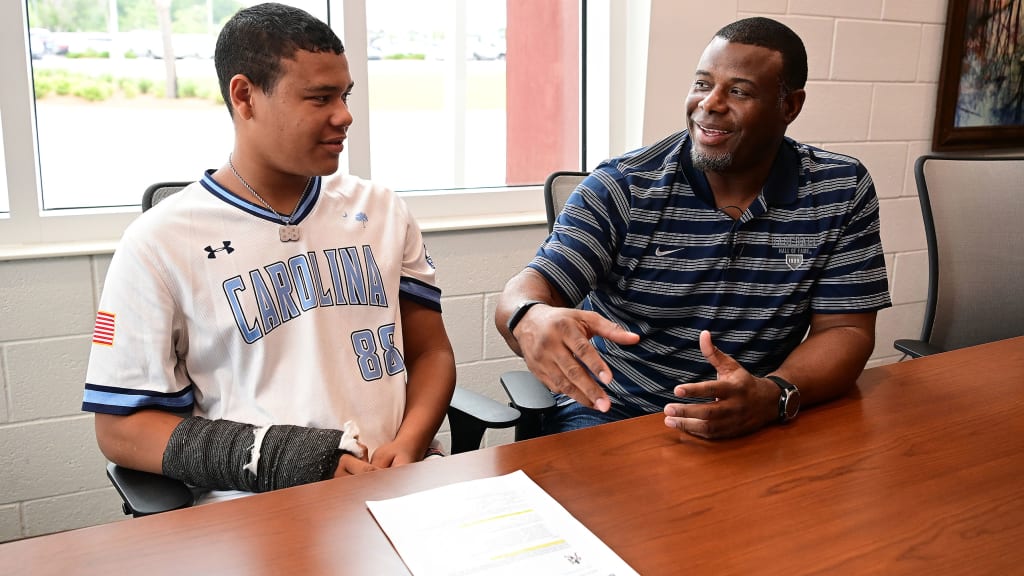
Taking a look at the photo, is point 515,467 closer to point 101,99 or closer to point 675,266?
point 675,266

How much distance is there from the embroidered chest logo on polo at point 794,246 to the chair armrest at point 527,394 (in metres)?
0.50

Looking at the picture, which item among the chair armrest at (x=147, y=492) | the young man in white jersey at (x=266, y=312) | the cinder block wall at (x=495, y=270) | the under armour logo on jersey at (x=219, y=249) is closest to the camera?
the chair armrest at (x=147, y=492)

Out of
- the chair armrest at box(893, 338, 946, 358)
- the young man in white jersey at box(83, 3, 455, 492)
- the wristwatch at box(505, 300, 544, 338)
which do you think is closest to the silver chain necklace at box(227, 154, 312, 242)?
the young man in white jersey at box(83, 3, 455, 492)

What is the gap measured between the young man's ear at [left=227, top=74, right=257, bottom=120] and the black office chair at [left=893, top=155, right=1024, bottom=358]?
5.13 feet

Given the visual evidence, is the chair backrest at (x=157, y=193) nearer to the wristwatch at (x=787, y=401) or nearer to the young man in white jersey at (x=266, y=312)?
the young man in white jersey at (x=266, y=312)

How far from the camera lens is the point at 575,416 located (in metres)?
1.60

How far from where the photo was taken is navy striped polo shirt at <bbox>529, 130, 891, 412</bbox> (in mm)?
1554

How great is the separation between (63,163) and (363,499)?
1610mm

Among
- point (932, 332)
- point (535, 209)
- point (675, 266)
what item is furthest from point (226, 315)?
point (932, 332)

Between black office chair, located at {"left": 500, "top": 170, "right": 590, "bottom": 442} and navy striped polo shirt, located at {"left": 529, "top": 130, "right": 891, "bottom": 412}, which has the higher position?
navy striped polo shirt, located at {"left": 529, "top": 130, "right": 891, "bottom": 412}

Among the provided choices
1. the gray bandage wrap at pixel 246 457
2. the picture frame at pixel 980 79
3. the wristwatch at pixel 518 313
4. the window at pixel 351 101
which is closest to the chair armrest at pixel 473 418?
the wristwatch at pixel 518 313

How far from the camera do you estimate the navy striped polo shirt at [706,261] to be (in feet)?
5.10

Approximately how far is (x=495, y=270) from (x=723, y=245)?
1033mm

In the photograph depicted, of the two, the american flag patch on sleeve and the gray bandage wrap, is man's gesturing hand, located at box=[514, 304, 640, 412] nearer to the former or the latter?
the gray bandage wrap
